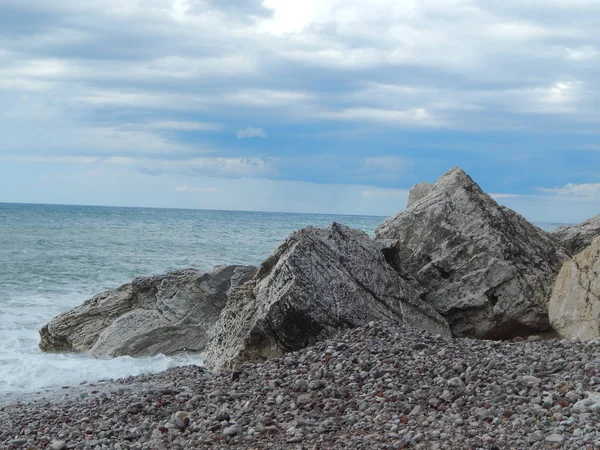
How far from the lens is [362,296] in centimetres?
1155

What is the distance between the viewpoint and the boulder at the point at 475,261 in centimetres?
1292

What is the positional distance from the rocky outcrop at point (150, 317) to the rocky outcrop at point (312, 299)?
3450 millimetres

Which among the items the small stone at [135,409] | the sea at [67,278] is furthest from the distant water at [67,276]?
the small stone at [135,409]

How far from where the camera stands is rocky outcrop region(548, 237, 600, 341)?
1105 centimetres

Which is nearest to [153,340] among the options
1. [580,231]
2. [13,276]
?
[580,231]

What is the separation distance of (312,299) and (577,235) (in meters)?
7.80

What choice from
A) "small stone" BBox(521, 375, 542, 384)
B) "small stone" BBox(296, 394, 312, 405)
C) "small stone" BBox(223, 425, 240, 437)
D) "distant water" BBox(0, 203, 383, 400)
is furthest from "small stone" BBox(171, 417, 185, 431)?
"distant water" BBox(0, 203, 383, 400)

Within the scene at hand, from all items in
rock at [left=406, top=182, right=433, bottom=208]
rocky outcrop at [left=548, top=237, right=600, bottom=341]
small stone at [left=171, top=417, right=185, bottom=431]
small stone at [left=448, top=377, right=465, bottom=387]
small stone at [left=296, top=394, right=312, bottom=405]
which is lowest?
small stone at [left=171, top=417, right=185, bottom=431]

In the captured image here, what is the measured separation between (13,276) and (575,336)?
2214 centimetres

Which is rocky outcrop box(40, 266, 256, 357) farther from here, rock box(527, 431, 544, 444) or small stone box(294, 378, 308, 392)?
rock box(527, 431, 544, 444)

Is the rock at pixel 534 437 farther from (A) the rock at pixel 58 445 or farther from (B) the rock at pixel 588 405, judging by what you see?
(A) the rock at pixel 58 445

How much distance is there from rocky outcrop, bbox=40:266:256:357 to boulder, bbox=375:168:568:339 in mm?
3982

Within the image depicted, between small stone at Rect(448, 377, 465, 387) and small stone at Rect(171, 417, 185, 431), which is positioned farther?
small stone at Rect(448, 377, 465, 387)

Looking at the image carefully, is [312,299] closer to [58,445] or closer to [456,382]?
[456,382]
